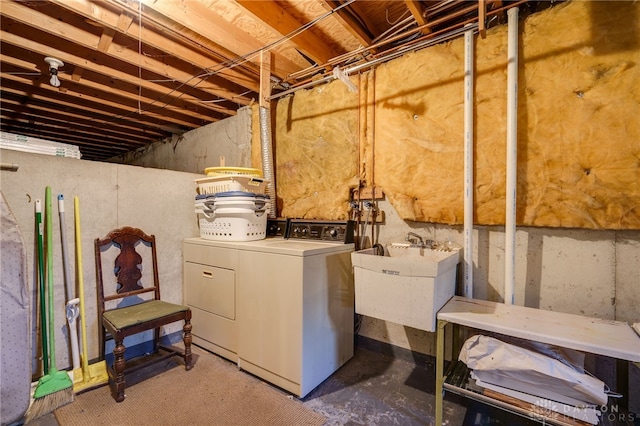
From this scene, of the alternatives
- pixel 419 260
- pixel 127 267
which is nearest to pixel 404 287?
pixel 419 260

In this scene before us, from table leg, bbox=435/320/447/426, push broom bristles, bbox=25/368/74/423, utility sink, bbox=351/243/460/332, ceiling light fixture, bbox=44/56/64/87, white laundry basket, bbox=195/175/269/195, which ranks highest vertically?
ceiling light fixture, bbox=44/56/64/87

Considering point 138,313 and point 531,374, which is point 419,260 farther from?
point 138,313

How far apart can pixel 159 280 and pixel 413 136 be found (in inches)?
93.1

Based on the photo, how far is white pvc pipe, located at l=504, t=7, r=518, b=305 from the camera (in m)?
1.58

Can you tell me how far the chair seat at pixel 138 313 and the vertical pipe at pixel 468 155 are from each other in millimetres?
1950

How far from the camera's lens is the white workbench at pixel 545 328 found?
1045 mm

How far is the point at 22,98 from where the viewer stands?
286cm

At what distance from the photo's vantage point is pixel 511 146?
5.20ft

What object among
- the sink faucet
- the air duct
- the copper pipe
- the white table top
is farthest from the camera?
the air duct

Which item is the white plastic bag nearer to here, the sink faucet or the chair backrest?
the sink faucet

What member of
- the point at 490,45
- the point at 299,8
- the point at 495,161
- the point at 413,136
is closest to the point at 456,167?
the point at 495,161

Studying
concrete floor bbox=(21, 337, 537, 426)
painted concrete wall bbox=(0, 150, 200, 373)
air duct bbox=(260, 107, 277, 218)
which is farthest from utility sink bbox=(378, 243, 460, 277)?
painted concrete wall bbox=(0, 150, 200, 373)

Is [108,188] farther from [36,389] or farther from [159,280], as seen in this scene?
[36,389]

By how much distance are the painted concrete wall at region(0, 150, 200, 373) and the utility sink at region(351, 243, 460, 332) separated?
67.9 inches
